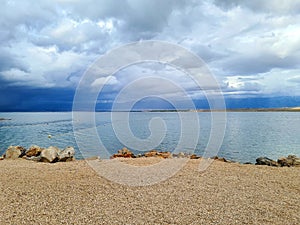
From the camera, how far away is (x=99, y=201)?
7.21 meters

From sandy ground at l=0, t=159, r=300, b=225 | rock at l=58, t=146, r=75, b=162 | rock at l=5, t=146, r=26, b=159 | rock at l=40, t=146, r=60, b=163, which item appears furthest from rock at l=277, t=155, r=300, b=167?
rock at l=5, t=146, r=26, b=159

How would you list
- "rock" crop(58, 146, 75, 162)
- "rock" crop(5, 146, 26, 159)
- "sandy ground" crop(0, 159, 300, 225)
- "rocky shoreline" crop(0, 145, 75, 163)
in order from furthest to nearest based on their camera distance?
1. "rock" crop(5, 146, 26, 159)
2. "rock" crop(58, 146, 75, 162)
3. "rocky shoreline" crop(0, 145, 75, 163)
4. "sandy ground" crop(0, 159, 300, 225)

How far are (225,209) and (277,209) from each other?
1304mm

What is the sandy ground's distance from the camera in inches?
240

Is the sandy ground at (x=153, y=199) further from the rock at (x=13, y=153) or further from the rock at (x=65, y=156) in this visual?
the rock at (x=13, y=153)

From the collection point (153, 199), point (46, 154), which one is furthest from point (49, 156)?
point (153, 199)

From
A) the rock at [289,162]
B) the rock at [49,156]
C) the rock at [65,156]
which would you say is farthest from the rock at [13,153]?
the rock at [289,162]

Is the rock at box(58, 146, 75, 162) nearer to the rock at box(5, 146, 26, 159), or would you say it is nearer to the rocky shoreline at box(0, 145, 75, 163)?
the rocky shoreline at box(0, 145, 75, 163)

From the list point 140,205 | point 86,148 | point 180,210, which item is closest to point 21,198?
point 140,205

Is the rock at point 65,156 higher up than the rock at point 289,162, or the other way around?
the rock at point 65,156

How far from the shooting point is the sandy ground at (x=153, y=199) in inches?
240

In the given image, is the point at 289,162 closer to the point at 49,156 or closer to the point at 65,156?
the point at 65,156

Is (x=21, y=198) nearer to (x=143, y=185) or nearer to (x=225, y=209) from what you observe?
(x=143, y=185)

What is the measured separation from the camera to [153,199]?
738 cm
